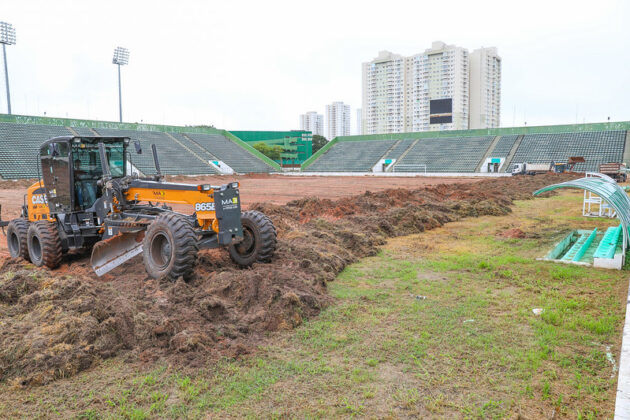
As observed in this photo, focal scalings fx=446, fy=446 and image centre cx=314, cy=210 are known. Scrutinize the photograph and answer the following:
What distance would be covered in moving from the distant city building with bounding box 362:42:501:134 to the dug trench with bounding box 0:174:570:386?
87.6m

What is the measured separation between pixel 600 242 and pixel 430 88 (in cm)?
10303

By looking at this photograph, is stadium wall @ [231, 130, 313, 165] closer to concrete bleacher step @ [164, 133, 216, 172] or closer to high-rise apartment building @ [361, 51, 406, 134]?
high-rise apartment building @ [361, 51, 406, 134]

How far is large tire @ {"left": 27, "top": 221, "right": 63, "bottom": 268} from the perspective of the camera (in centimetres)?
802

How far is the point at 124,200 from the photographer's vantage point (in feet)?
26.1

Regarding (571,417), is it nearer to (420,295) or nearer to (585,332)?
(585,332)

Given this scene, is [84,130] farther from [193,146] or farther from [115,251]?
[115,251]

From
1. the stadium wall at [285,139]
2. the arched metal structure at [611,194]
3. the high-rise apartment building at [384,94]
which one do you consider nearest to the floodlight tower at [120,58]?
the stadium wall at [285,139]

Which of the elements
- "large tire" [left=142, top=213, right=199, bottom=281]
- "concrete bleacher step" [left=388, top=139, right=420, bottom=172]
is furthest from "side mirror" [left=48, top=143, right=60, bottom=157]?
"concrete bleacher step" [left=388, top=139, right=420, bottom=172]

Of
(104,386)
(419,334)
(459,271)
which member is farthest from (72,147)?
(459,271)

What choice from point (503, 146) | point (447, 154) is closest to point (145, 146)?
point (447, 154)

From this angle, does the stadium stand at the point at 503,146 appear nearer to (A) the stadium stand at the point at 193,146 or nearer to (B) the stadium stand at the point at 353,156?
(B) the stadium stand at the point at 353,156

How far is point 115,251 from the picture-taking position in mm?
7617

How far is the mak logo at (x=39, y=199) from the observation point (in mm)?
8970

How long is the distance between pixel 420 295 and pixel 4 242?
36.5 ft
